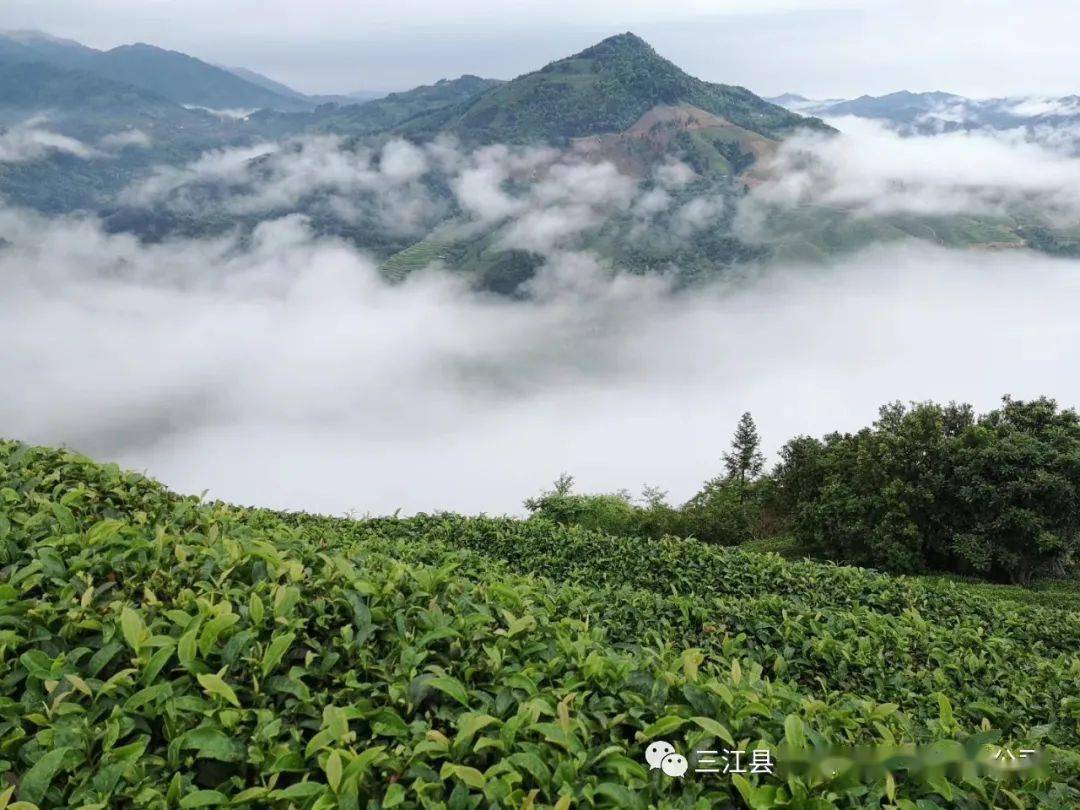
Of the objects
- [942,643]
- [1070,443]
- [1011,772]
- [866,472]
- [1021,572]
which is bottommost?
[1021,572]

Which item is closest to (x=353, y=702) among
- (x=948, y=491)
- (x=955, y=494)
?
(x=955, y=494)

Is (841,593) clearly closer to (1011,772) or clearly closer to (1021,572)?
(1011,772)

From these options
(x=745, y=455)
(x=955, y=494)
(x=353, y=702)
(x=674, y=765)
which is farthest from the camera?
(x=745, y=455)

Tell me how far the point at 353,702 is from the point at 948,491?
85.2ft

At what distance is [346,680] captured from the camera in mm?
3445

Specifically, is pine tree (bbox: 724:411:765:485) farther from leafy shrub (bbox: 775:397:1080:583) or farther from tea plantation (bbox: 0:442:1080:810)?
tea plantation (bbox: 0:442:1080:810)

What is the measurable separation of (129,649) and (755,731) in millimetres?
2976

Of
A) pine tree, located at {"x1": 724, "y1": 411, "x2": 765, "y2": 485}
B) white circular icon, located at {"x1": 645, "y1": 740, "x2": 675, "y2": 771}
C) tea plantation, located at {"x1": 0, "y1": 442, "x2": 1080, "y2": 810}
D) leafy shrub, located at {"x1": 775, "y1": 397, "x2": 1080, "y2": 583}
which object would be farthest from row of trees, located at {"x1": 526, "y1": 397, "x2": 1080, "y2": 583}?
white circular icon, located at {"x1": 645, "y1": 740, "x2": 675, "y2": 771}

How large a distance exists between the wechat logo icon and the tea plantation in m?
0.05

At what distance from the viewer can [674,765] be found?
313 centimetres

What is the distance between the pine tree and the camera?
48.4m

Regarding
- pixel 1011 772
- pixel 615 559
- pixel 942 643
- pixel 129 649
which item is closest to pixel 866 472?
pixel 615 559

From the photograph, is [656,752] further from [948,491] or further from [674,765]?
[948,491]

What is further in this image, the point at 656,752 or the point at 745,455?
the point at 745,455
